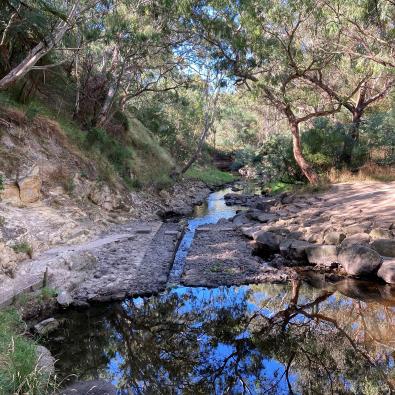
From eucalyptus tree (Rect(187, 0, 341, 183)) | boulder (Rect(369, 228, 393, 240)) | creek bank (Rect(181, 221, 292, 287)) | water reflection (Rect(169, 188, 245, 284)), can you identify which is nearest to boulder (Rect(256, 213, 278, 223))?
creek bank (Rect(181, 221, 292, 287))

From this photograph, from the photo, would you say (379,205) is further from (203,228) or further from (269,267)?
(203,228)

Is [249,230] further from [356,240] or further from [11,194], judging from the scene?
[11,194]

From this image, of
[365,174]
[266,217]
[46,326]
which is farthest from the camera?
[365,174]

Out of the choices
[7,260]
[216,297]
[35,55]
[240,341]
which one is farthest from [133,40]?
[240,341]

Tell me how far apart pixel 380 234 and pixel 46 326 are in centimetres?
660

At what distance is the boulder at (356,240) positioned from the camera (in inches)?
305

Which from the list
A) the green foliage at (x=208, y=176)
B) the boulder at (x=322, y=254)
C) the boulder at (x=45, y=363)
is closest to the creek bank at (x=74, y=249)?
the boulder at (x=45, y=363)

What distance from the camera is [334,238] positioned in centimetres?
841

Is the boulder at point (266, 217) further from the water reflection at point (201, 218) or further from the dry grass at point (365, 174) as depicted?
the dry grass at point (365, 174)

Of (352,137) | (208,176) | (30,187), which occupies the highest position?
(352,137)

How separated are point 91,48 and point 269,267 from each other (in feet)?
33.7

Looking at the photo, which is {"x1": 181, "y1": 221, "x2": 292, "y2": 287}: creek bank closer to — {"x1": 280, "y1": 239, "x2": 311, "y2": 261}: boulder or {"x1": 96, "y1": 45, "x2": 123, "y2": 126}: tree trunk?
{"x1": 280, "y1": 239, "x2": 311, "y2": 261}: boulder

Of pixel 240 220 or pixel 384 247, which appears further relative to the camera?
pixel 240 220

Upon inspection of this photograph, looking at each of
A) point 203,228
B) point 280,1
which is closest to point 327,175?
point 203,228
